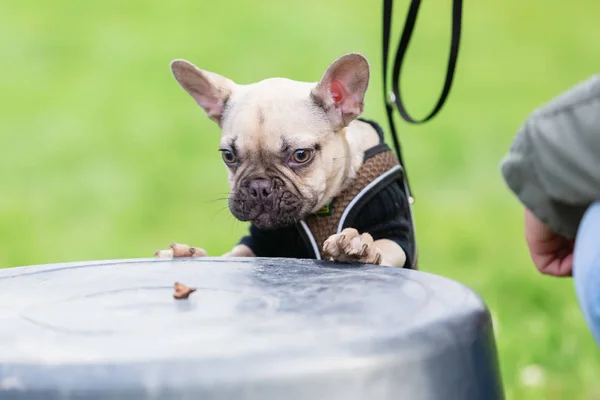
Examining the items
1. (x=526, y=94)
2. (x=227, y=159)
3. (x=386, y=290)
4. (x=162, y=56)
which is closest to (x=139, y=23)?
(x=162, y=56)

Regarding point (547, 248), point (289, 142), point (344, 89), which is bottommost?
point (547, 248)

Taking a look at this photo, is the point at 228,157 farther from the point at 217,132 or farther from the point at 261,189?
the point at 217,132

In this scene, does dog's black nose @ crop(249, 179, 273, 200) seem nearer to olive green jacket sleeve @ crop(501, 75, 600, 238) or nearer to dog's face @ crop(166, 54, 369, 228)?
dog's face @ crop(166, 54, 369, 228)

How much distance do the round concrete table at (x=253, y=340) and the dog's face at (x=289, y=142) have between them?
65 centimetres

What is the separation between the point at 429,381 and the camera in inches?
58.4

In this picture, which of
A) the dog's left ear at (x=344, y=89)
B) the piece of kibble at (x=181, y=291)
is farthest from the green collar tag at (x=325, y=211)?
the piece of kibble at (x=181, y=291)

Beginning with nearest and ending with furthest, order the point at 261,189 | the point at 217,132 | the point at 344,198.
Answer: the point at 261,189, the point at 344,198, the point at 217,132

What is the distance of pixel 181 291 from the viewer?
1.80 metres

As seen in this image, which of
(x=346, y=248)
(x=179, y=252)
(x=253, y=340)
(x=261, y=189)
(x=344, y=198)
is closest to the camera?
(x=253, y=340)

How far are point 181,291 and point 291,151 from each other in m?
0.92

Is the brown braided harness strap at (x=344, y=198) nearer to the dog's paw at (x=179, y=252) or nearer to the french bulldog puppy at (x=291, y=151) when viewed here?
the french bulldog puppy at (x=291, y=151)

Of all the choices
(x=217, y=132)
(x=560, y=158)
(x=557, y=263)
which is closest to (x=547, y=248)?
(x=557, y=263)

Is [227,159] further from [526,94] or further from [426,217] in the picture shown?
[526,94]

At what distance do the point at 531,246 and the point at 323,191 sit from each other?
102 cm
